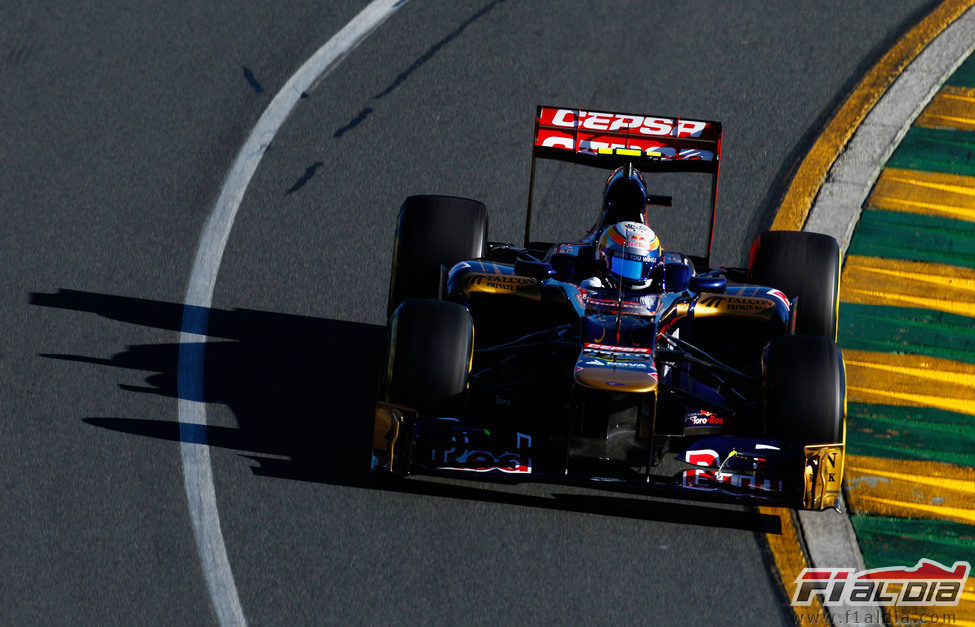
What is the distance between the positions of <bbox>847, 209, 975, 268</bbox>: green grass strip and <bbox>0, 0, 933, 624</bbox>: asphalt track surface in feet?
2.78

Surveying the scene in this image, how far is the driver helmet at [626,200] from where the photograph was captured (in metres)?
10.0

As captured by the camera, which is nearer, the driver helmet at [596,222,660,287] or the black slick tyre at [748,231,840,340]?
the driver helmet at [596,222,660,287]

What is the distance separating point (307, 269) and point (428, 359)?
2.84 metres

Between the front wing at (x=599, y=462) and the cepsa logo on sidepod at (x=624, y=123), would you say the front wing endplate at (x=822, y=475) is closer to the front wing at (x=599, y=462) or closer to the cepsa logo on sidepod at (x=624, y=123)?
the front wing at (x=599, y=462)

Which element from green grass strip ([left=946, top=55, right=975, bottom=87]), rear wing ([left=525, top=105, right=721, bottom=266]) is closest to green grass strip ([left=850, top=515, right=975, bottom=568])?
rear wing ([left=525, top=105, right=721, bottom=266])

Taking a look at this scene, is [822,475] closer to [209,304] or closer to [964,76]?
[209,304]

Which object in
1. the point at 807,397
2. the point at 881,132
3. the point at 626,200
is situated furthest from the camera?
the point at 881,132

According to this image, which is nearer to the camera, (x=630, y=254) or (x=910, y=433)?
(x=630, y=254)

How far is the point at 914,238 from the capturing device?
37.8 feet

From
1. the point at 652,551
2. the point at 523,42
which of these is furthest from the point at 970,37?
the point at 652,551

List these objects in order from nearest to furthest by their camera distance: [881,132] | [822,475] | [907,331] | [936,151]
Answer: [822,475], [907,331], [936,151], [881,132]

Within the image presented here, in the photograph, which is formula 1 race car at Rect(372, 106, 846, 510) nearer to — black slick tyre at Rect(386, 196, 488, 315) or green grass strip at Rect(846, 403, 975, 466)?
black slick tyre at Rect(386, 196, 488, 315)

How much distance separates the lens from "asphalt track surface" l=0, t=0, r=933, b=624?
834 cm
